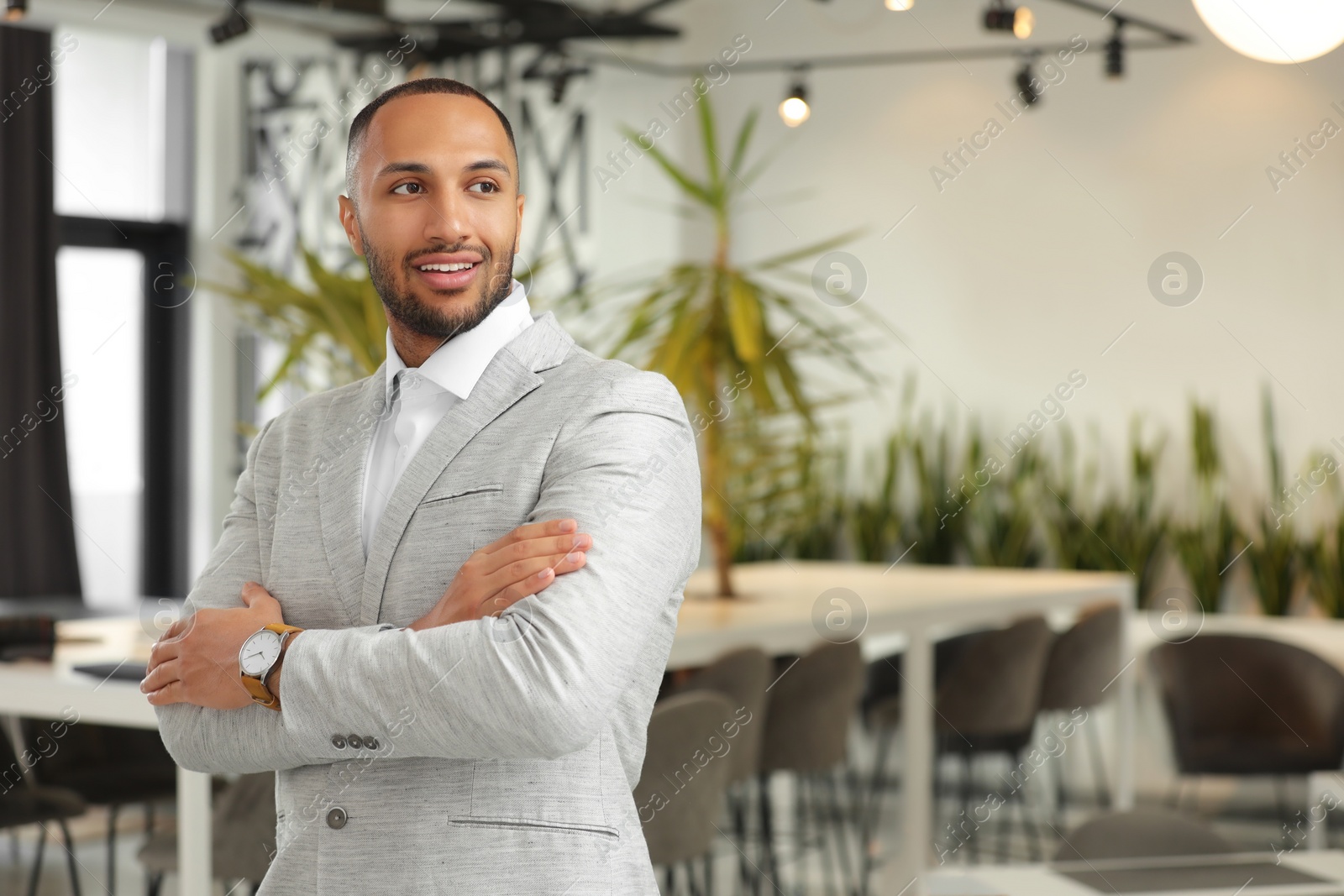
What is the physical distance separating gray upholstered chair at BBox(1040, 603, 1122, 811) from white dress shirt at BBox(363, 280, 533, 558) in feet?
13.0

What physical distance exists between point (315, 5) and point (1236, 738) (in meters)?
4.96

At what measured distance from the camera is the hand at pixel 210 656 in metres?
1.61

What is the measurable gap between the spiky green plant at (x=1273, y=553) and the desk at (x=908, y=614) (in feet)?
3.09

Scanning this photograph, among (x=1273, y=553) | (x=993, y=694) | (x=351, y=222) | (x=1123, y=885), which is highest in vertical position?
(x=351, y=222)

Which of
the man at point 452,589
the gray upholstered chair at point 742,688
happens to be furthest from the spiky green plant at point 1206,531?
the man at point 452,589

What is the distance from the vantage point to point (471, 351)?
1673 mm

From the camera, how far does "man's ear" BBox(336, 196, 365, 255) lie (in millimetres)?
1725

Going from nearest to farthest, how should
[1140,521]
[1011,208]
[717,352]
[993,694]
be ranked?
[717,352], [993,694], [1140,521], [1011,208]

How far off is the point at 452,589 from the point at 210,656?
308 mm

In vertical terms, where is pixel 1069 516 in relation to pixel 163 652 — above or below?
below

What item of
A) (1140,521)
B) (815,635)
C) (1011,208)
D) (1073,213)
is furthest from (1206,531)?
(815,635)

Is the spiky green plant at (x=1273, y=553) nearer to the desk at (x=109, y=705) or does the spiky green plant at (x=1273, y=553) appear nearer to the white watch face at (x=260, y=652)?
the desk at (x=109, y=705)

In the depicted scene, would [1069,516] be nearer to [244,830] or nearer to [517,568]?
[244,830]

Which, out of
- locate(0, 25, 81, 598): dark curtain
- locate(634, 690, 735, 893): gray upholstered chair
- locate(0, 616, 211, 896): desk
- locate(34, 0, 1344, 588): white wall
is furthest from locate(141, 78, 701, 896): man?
locate(0, 25, 81, 598): dark curtain
